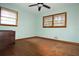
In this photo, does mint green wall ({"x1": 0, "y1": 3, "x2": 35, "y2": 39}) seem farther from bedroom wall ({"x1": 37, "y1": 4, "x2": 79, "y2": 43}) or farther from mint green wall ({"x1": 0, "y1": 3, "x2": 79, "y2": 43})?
bedroom wall ({"x1": 37, "y1": 4, "x2": 79, "y2": 43})

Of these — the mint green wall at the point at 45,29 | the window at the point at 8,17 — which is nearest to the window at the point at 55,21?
the mint green wall at the point at 45,29

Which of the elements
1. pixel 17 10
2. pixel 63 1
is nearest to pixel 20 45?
pixel 17 10

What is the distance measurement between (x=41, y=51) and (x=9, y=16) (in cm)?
71

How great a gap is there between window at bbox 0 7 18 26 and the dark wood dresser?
0.41 ft

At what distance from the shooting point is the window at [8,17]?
138 cm

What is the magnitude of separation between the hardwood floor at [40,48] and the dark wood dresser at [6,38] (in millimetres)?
65

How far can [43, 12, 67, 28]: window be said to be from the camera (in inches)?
58.2

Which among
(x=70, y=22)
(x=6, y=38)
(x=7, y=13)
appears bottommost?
(x=6, y=38)

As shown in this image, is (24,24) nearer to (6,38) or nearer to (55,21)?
(6,38)

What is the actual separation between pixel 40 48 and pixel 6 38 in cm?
54

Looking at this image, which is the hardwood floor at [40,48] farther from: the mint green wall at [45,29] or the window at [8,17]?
the window at [8,17]

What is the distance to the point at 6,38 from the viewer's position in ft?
4.88

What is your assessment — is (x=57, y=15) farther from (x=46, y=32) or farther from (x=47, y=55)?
(x=47, y=55)

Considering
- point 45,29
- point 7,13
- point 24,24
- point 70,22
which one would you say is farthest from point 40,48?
point 7,13
